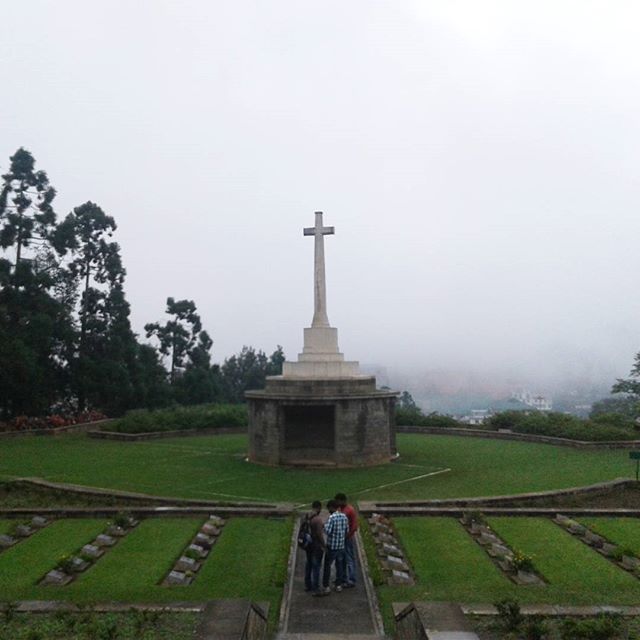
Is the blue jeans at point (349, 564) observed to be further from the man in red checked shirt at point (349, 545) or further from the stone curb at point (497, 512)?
the stone curb at point (497, 512)

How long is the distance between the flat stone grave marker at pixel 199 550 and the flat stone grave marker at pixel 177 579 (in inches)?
38.5

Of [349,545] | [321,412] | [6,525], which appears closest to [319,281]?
[321,412]

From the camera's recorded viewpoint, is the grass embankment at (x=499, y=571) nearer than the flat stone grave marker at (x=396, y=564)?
Yes

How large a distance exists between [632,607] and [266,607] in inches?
164

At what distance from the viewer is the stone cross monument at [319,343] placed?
20828 mm

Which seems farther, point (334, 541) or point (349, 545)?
point (349, 545)

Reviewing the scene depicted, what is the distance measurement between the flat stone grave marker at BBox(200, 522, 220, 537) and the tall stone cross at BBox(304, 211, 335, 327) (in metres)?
10.3

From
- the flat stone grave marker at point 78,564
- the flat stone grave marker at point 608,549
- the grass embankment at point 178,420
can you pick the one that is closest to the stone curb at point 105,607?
the flat stone grave marker at point 78,564

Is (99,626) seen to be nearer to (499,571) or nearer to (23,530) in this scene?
(499,571)

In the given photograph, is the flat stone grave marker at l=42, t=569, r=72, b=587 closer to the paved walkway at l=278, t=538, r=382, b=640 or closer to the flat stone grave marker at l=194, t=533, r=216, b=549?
the flat stone grave marker at l=194, t=533, r=216, b=549

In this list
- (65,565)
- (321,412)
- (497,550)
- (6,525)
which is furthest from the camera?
(321,412)

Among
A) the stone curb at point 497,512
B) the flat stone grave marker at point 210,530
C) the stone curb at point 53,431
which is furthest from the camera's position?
the stone curb at point 53,431

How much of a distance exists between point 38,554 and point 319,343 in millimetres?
11887

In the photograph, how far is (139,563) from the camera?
10148 millimetres
